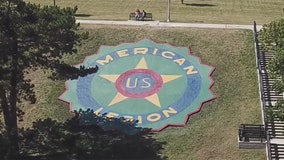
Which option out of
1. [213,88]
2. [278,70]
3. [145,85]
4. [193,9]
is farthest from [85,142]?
[193,9]

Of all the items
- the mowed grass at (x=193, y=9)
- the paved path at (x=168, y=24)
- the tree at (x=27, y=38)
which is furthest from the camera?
the mowed grass at (x=193, y=9)

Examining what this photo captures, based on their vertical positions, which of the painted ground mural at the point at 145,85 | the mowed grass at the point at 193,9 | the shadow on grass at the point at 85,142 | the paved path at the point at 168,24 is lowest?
the shadow on grass at the point at 85,142

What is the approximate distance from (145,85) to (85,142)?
9.86m

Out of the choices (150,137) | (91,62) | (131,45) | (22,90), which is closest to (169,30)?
(131,45)

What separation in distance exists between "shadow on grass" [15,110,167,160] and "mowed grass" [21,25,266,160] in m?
1.37

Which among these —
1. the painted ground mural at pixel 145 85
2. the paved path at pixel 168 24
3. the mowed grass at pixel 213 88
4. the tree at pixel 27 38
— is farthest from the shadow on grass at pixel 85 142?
the paved path at pixel 168 24

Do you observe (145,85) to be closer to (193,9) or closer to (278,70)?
(278,70)

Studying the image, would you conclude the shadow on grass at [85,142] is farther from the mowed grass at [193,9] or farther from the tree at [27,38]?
the mowed grass at [193,9]

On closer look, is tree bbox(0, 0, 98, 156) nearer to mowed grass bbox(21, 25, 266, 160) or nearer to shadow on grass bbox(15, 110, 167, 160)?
shadow on grass bbox(15, 110, 167, 160)

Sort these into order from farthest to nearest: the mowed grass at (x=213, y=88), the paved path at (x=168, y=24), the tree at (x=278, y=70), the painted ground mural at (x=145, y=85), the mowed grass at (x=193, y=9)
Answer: the mowed grass at (x=193, y=9) → the paved path at (x=168, y=24) → the painted ground mural at (x=145, y=85) → the mowed grass at (x=213, y=88) → the tree at (x=278, y=70)

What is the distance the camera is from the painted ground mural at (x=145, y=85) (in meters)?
43.7

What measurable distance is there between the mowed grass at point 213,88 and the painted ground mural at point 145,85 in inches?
32.9

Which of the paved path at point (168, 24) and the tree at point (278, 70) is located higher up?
the paved path at point (168, 24)

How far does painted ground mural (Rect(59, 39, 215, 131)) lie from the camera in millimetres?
43656
